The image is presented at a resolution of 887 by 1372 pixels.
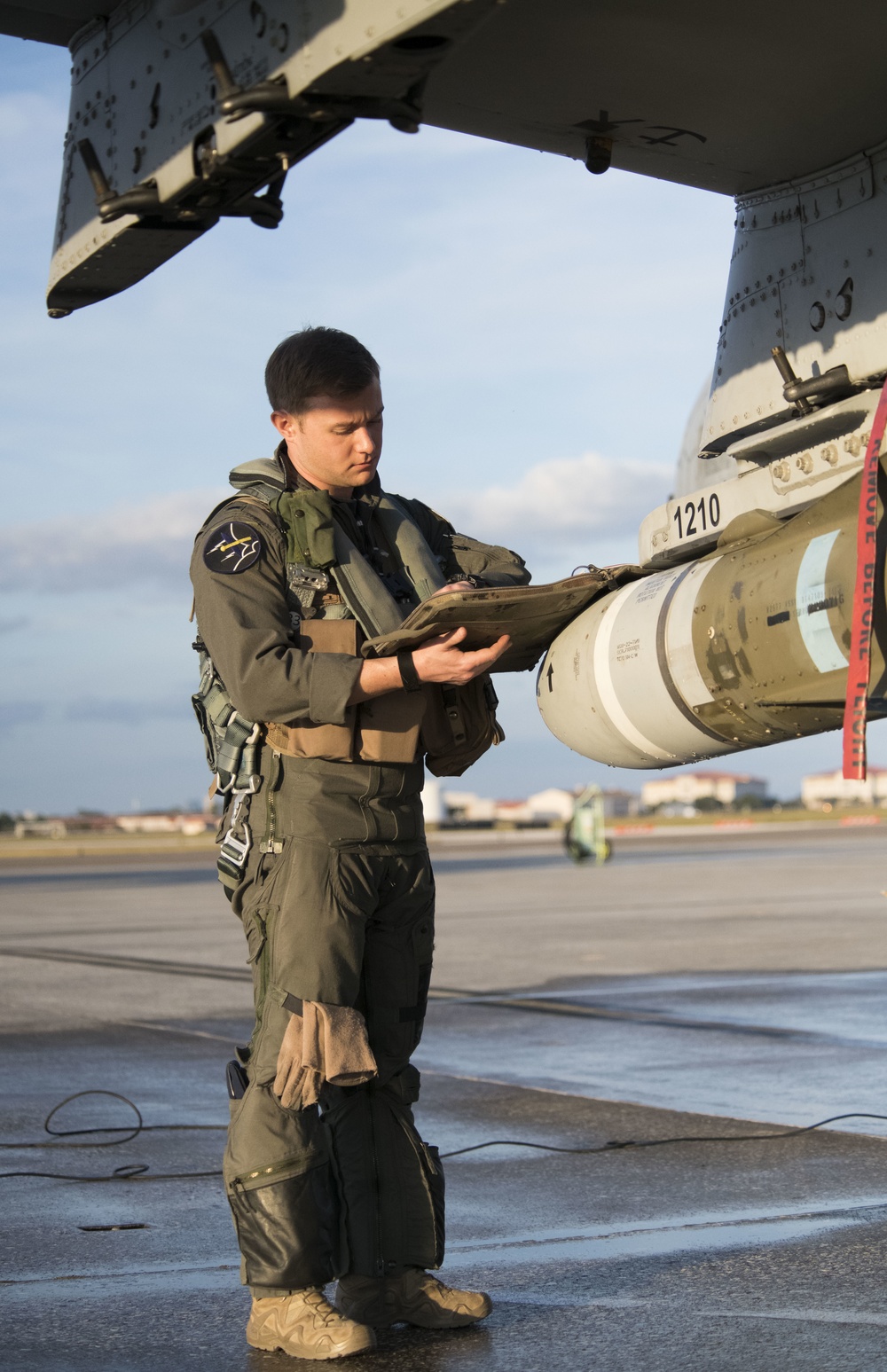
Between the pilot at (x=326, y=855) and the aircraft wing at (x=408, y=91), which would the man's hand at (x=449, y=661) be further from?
the aircraft wing at (x=408, y=91)

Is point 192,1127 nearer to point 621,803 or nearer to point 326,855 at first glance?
point 326,855

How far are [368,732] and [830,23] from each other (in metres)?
3.10

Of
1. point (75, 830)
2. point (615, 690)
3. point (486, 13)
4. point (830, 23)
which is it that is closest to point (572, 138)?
point (830, 23)

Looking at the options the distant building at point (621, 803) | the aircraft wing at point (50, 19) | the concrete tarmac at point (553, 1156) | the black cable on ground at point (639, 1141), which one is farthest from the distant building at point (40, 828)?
the aircraft wing at point (50, 19)

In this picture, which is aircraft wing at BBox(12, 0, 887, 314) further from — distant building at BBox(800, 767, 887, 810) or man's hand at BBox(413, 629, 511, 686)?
distant building at BBox(800, 767, 887, 810)

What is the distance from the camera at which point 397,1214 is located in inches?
152

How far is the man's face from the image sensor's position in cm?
403

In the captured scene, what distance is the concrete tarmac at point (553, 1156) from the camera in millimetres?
3730

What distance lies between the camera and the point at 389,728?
13.0 ft

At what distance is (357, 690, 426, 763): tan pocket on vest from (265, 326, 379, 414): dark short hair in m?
0.81

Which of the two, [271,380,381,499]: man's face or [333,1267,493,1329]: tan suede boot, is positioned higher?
[271,380,381,499]: man's face

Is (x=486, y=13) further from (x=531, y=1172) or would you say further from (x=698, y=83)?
(x=531, y=1172)

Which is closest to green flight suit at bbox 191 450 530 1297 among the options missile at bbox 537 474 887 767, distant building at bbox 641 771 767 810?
missile at bbox 537 474 887 767

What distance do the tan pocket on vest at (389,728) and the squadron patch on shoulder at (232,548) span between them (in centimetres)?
47
